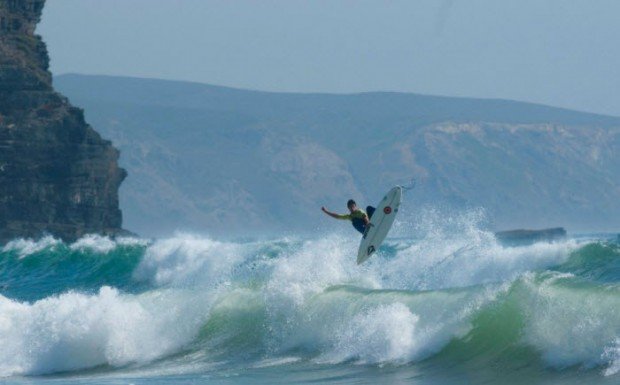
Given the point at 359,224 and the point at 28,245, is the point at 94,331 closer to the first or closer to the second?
the point at 359,224

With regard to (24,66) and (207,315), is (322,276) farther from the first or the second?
(24,66)

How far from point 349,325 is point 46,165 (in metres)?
48.3

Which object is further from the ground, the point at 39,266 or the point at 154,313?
the point at 39,266

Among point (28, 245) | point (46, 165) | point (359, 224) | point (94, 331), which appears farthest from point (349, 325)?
point (46, 165)

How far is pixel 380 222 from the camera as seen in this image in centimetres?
2752

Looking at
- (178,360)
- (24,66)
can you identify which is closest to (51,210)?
(24,66)

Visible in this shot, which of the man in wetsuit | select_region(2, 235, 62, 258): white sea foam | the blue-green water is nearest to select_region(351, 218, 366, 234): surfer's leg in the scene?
the man in wetsuit

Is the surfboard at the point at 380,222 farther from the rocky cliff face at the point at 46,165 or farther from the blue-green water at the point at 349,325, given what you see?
the rocky cliff face at the point at 46,165

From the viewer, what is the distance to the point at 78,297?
28.3 metres

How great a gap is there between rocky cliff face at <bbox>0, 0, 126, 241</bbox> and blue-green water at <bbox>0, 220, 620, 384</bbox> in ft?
116

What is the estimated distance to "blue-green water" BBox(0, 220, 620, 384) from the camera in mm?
20016

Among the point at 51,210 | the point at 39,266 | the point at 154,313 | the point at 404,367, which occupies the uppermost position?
the point at 51,210

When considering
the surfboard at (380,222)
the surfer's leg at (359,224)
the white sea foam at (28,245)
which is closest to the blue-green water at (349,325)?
the surfboard at (380,222)

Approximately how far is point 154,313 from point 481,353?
8.59m
